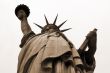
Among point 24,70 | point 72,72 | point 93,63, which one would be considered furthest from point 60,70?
point 93,63

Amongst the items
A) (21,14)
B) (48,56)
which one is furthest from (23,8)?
(48,56)

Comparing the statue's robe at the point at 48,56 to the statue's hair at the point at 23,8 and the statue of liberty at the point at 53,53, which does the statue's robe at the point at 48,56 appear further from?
the statue's hair at the point at 23,8

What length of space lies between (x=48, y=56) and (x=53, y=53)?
0.24 meters

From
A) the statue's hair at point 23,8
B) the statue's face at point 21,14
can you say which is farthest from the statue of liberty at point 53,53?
the statue's hair at point 23,8

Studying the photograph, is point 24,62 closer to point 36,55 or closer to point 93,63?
point 36,55

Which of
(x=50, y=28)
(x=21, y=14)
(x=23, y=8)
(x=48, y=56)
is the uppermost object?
(x=23, y=8)

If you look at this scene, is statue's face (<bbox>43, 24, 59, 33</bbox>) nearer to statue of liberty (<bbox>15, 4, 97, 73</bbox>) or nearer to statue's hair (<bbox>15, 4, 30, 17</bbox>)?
statue of liberty (<bbox>15, 4, 97, 73</bbox>)

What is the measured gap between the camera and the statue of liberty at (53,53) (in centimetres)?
1539

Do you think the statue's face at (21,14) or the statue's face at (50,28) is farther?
the statue's face at (21,14)

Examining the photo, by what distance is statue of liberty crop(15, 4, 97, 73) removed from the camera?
15.4 metres

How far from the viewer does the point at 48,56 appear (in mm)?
15508

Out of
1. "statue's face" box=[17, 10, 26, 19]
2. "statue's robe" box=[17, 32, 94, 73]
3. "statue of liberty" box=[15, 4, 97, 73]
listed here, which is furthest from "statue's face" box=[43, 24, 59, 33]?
"statue's face" box=[17, 10, 26, 19]

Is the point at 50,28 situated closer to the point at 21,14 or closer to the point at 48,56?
the point at 21,14

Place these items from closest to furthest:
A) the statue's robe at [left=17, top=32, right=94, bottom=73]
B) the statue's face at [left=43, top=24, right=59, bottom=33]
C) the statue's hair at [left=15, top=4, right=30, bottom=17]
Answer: the statue's robe at [left=17, top=32, right=94, bottom=73] < the statue's face at [left=43, top=24, right=59, bottom=33] < the statue's hair at [left=15, top=4, right=30, bottom=17]
